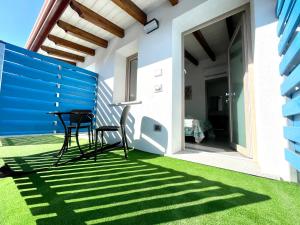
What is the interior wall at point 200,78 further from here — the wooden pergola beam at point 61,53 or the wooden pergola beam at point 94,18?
the wooden pergola beam at point 61,53

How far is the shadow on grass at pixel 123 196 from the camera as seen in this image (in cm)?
88

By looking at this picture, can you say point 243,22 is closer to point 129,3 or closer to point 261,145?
point 261,145

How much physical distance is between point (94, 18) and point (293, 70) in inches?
138

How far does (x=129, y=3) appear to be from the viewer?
2.74 meters

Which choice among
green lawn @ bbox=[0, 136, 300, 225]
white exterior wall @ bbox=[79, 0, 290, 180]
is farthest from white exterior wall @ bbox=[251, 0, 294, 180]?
green lawn @ bbox=[0, 136, 300, 225]

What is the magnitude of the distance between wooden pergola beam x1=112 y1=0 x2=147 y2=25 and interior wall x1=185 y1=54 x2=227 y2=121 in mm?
3586

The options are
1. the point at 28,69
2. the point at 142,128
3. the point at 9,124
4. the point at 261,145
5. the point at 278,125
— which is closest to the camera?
the point at 278,125

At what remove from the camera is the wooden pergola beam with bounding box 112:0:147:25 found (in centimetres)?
262

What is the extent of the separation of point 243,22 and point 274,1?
0.55 m

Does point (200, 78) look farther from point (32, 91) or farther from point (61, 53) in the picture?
point (32, 91)

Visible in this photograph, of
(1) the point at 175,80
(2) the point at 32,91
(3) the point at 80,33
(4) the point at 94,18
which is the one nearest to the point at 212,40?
(1) the point at 175,80

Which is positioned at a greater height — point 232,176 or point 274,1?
point 274,1

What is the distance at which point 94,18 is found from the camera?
9.88 ft

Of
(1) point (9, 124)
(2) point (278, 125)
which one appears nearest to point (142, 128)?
(2) point (278, 125)
